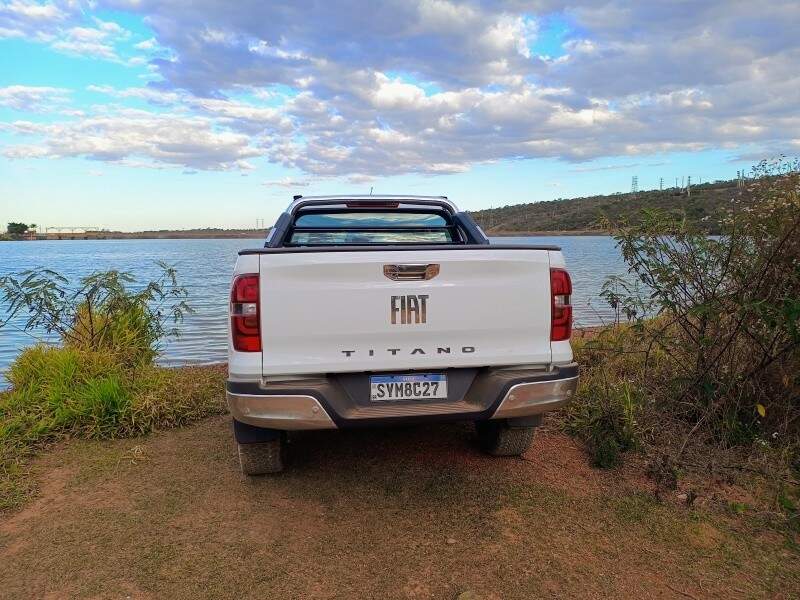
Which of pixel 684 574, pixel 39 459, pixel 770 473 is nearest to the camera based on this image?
pixel 684 574

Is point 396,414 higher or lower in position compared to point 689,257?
lower

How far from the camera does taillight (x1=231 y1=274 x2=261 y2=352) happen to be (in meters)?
3.21

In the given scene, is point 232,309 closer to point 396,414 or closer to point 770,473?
point 396,414

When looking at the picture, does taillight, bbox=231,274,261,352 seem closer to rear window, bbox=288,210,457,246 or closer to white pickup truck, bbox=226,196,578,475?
white pickup truck, bbox=226,196,578,475

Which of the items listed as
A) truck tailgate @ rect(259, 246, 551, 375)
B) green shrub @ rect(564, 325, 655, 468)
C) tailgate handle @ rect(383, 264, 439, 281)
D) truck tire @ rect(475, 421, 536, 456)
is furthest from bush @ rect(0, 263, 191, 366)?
green shrub @ rect(564, 325, 655, 468)

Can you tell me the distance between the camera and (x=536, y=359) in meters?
3.48

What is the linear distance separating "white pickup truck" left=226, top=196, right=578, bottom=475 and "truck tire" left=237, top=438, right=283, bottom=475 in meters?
0.63

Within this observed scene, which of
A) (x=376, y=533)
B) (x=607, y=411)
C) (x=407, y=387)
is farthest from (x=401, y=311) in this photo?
(x=607, y=411)

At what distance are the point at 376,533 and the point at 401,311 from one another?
1275mm

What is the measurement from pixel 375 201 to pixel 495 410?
230 cm

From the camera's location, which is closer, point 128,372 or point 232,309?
point 232,309

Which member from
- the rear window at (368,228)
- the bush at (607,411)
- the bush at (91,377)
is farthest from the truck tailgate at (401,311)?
the bush at (91,377)

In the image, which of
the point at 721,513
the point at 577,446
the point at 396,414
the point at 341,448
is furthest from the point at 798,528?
the point at 341,448

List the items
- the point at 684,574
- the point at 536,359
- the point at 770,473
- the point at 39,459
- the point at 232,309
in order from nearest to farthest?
the point at 684,574 → the point at 232,309 → the point at 536,359 → the point at 770,473 → the point at 39,459
